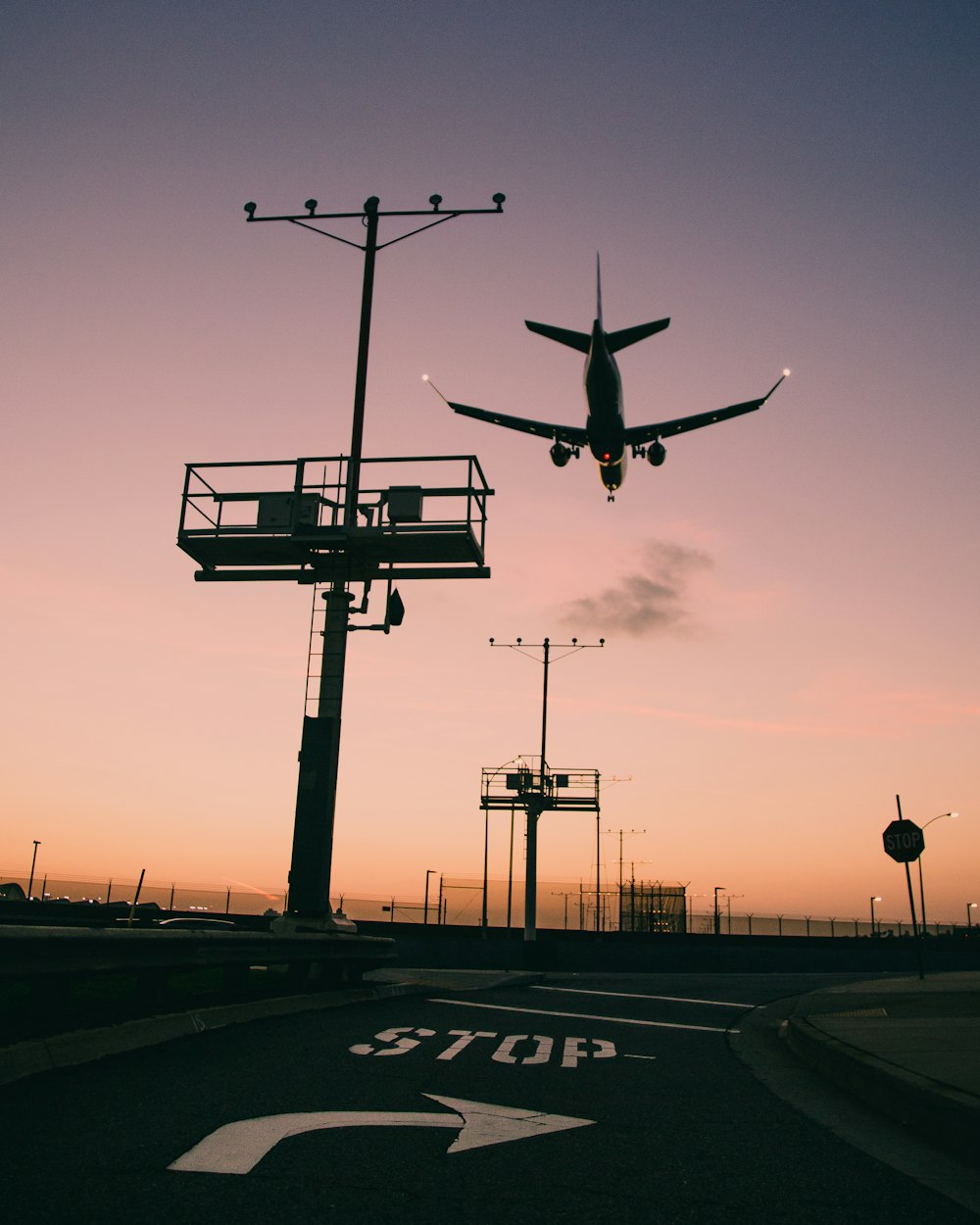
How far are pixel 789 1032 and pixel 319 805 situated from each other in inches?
322

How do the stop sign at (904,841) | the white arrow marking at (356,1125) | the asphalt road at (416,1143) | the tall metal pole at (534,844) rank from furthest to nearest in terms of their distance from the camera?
the tall metal pole at (534,844), the stop sign at (904,841), the white arrow marking at (356,1125), the asphalt road at (416,1143)

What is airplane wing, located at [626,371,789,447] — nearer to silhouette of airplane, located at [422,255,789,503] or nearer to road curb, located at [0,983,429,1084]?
silhouette of airplane, located at [422,255,789,503]

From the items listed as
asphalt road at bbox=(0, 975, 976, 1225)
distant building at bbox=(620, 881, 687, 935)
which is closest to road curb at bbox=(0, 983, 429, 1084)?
asphalt road at bbox=(0, 975, 976, 1225)

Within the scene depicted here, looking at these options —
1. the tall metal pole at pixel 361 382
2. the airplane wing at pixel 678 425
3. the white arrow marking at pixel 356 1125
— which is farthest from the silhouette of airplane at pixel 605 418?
the white arrow marking at pixel 356 1125

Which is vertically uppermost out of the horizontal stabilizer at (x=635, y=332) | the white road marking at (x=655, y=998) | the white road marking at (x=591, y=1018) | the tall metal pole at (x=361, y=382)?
the horizontal stabilizer at (x=635, y=332)

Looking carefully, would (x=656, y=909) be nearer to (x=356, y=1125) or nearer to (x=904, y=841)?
(x=904, y=841)

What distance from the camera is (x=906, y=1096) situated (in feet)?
22.2

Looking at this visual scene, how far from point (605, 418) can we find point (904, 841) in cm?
1785

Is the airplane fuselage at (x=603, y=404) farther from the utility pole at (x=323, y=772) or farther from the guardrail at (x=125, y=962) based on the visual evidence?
the guardrail at (x=125, y=962)

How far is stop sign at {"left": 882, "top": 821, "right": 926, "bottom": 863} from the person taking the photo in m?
22.5

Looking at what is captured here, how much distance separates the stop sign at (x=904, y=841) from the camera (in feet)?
73.7

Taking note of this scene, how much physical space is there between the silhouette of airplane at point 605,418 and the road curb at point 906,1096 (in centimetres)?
2757

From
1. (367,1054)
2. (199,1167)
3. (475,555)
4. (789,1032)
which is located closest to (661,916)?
(475,555)

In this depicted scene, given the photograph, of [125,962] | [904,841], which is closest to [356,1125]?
[125,962]
